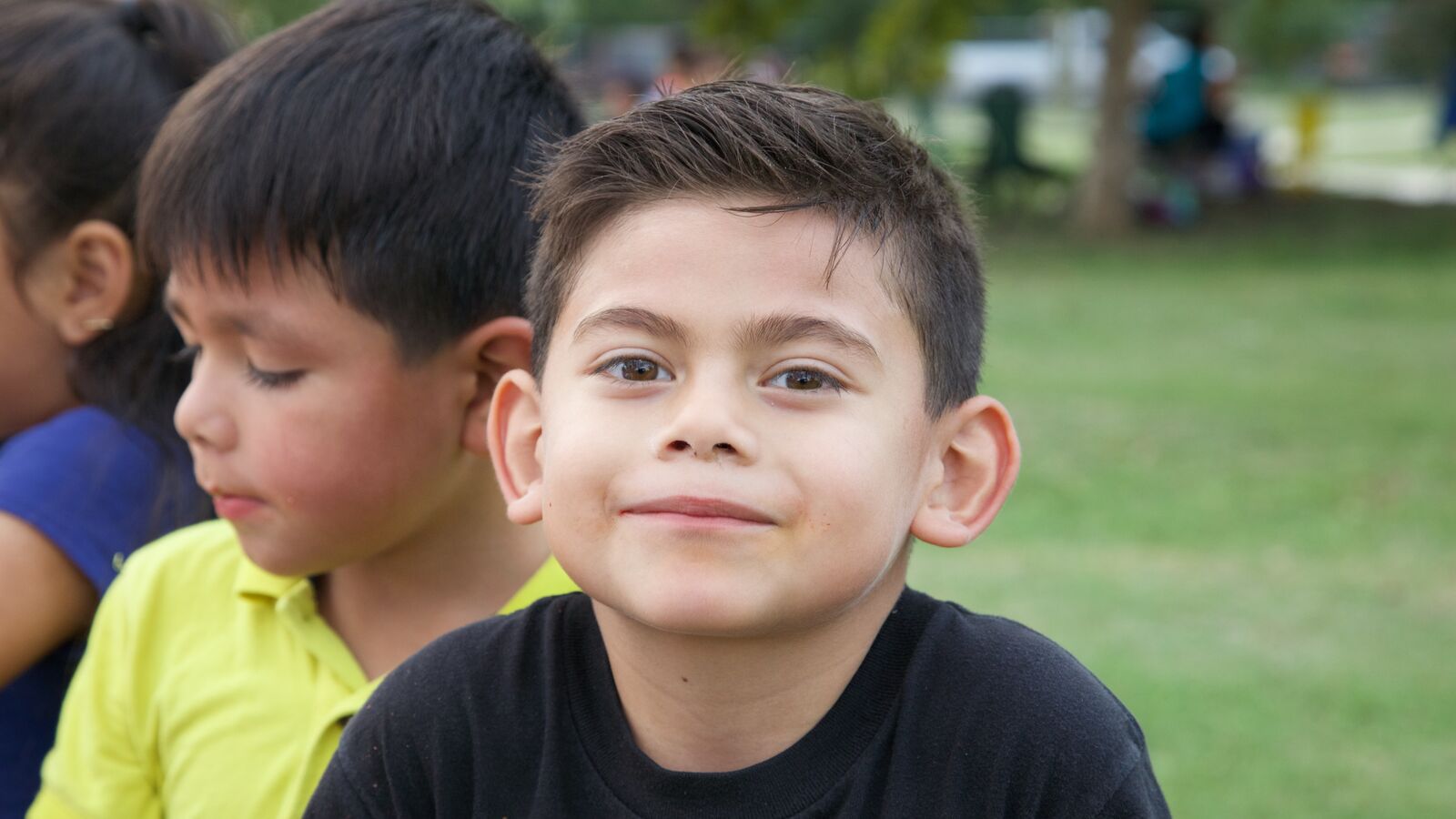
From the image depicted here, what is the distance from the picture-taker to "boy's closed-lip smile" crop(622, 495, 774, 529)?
1.47 m

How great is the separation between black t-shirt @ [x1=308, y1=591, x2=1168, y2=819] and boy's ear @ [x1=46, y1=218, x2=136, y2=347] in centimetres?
120

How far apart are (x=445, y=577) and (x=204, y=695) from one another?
1.15 feet

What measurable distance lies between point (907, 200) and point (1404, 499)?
5.42 metres

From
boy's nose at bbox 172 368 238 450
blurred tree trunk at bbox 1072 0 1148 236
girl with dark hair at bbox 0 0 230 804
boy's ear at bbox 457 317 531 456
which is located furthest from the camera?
blurred tree trunk at bbox 1072 0 1148 236

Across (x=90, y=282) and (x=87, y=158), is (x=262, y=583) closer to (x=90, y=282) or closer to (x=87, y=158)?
(x=90, y=282)

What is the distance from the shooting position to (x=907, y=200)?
66.4 inches

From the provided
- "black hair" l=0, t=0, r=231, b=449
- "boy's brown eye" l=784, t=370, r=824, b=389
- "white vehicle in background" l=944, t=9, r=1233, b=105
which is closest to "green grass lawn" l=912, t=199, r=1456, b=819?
"black hair" l=0, t=0, r=231, b=449

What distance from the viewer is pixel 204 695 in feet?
7.06

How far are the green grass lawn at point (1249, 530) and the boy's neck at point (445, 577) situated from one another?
1.67 meters

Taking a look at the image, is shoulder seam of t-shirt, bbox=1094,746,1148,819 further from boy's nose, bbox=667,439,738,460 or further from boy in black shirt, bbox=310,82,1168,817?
boy's nose, bbox=667,439,738,460

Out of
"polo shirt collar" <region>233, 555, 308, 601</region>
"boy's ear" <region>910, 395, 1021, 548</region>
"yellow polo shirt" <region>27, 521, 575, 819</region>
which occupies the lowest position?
"yellow polo shirt" <region>27, 521, 575, 819</region>

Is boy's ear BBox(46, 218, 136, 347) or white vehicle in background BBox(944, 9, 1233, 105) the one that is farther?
white vehicle in background BBox(944, 9, 1233, 105)

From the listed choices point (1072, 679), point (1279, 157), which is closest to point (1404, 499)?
point (1072, 679)

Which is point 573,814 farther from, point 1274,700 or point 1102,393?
point 1102,393
